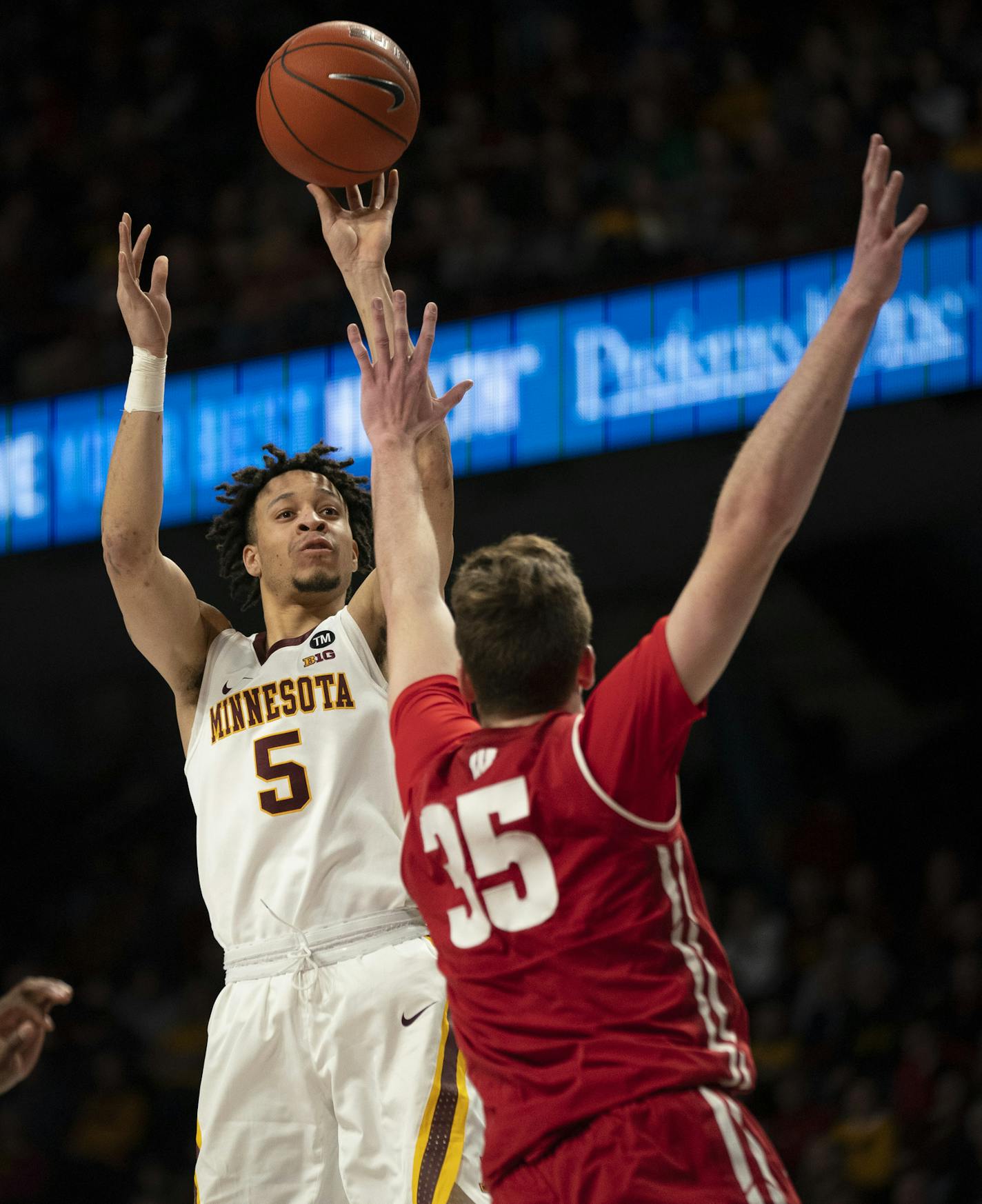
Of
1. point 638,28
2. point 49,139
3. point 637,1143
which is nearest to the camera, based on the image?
point 637,1143

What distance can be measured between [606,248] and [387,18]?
4.50 m

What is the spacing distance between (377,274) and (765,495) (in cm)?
191

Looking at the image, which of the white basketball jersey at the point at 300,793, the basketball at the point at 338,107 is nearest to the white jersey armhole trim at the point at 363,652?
the white basketball jersey at the point at 300,793

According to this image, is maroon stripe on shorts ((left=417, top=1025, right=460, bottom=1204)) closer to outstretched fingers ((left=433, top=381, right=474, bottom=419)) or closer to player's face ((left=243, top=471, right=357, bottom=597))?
player's face ((left=243, top=471, right=357, bottom=597))

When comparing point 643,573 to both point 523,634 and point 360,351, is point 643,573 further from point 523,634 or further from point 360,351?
point 523,634

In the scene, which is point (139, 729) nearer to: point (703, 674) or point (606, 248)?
point (606, 248)

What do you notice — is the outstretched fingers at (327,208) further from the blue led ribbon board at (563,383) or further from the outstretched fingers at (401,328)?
the blue led ribbon board at (563,383)

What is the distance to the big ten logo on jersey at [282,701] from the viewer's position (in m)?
3.91

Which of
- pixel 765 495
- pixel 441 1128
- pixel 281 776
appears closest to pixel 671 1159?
pixel 765 495

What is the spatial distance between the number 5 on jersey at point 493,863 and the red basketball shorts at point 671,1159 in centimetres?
31

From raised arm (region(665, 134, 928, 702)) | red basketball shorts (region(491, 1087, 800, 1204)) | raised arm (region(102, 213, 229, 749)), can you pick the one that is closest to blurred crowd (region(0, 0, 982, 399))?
raised arm (region(102, 213, 229, 749))

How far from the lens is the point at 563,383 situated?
962 centimetres

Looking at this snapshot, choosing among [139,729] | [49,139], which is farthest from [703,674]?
[49,139]

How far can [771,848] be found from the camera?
377 inches
